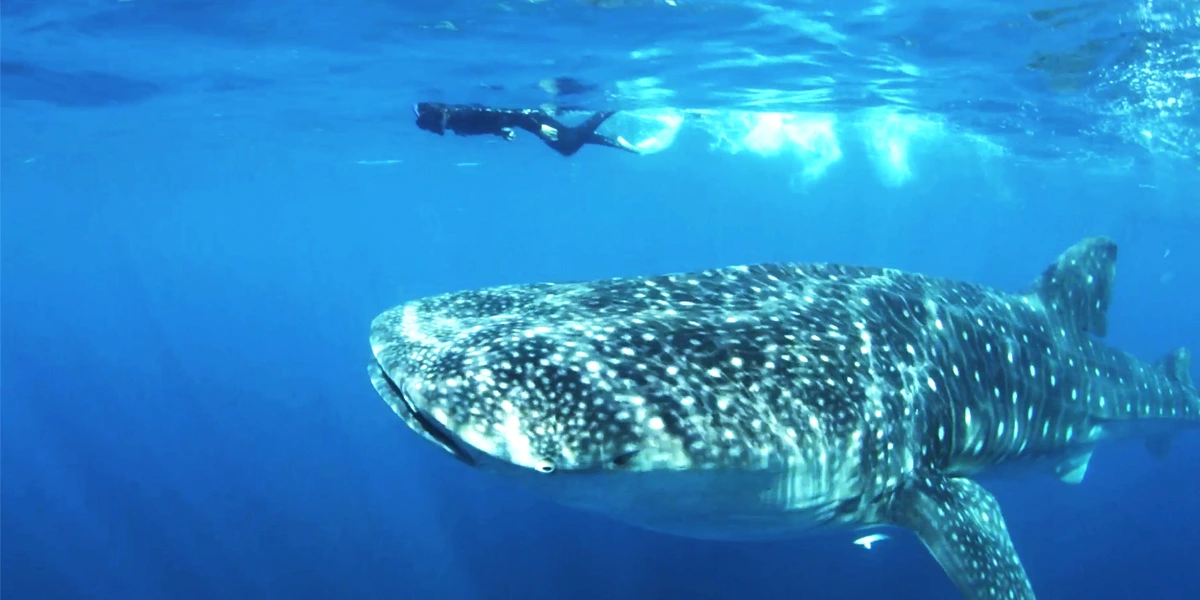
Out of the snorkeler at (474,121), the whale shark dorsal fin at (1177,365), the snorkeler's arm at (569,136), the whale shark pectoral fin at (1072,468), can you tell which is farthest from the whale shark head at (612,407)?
the snorkeler's arm at (569,136)

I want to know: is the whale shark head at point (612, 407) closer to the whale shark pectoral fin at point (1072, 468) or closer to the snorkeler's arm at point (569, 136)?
the whale shark pectoral fin at point (1072, 468)

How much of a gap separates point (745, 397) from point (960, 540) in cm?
199

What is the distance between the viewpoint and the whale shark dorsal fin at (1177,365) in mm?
9719

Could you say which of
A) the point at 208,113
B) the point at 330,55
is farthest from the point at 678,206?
the point at 330,55

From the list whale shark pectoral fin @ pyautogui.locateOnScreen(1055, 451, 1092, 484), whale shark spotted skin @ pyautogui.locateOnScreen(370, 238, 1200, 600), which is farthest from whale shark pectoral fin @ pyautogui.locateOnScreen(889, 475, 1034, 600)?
whale shark pectoral fin @ pyautogui.locateOnScreen(1055, 451, 1092, 484)

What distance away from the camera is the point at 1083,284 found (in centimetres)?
760

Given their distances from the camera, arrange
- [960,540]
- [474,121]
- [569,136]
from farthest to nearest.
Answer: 1. [569,136]
2. [474,121]
3. [960,540]

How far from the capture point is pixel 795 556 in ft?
38.3

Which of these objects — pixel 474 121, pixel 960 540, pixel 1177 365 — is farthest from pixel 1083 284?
pixel 474 121

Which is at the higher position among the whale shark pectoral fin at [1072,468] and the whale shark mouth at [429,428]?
the whale shark mouth at [429,428]

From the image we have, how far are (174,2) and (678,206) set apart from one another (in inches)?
2955

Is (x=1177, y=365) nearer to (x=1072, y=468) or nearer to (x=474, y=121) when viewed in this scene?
(x=1072, y=468)

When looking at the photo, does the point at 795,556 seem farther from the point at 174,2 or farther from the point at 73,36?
the point at 73,36

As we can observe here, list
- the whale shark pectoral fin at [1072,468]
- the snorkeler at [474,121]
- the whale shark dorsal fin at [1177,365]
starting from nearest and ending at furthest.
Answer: the whale shark pectoral fin at [1072,468] → the whale shark dorsal fin at [1177,365] → the snorkeler at [474,121]
